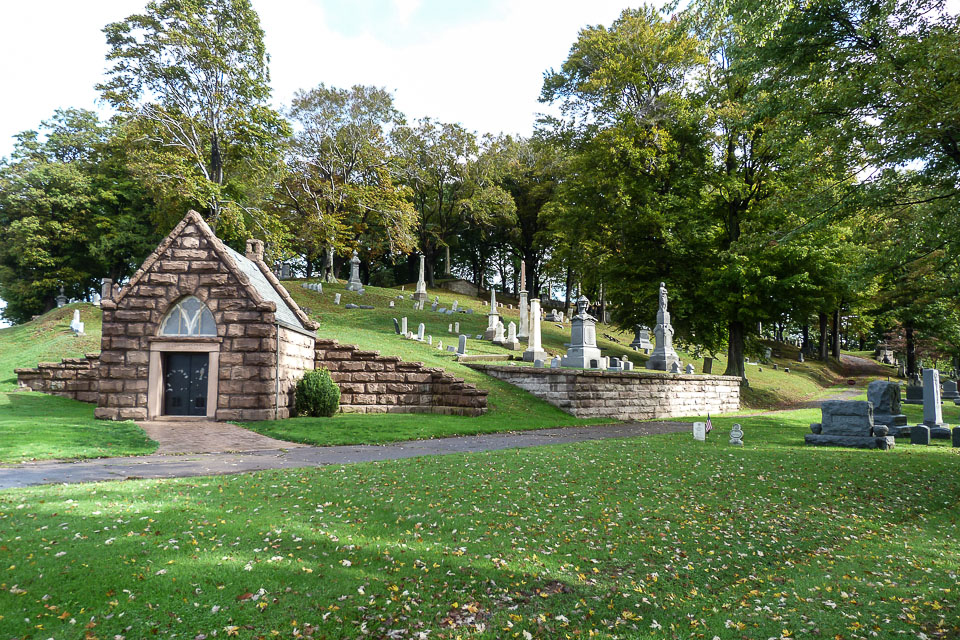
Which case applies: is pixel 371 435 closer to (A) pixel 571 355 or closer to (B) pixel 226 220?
(A) pixel 571 355

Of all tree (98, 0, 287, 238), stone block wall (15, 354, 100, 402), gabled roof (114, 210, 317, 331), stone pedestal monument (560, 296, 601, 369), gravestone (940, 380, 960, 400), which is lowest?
gravestone (940, 380, 960, 400)

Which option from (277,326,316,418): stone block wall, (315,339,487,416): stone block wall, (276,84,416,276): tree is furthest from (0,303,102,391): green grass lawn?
(276,84,416,276): tree

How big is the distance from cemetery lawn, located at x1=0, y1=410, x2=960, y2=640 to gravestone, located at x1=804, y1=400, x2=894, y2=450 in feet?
17.5

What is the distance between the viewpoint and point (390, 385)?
64.2 feet

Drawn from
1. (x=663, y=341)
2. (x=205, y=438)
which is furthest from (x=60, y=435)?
(x=663, y=341)

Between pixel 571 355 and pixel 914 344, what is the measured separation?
32.5m

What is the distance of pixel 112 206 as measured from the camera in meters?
43.2

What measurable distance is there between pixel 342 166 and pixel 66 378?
30283 mm

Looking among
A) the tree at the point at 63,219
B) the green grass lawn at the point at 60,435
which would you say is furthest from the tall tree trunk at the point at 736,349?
the tree at the point at 63,219

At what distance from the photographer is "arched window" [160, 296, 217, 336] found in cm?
1681

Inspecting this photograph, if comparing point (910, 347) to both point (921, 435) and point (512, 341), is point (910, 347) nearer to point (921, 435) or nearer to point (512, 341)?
point (512, 341)

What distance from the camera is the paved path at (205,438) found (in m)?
12.7

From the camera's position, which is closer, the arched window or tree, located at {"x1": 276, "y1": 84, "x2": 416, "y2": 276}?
the arched window

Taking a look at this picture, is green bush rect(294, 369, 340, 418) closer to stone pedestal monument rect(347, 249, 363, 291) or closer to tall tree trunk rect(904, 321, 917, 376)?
stone pedestal monument rect(347, 249, 363, 291)
